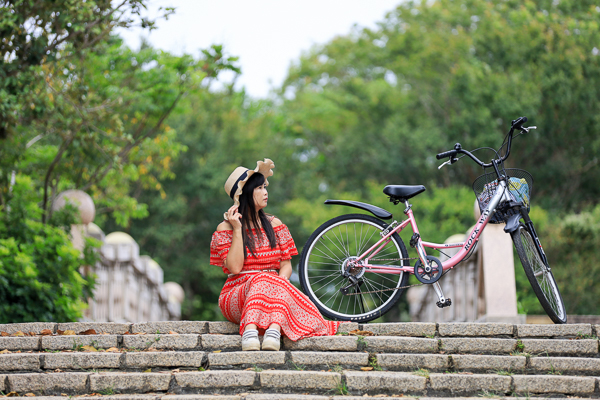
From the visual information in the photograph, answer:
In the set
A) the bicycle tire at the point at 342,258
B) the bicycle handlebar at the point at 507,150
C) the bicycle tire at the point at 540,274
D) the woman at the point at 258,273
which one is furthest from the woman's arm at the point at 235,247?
the bicycle tire at the point at 540,274

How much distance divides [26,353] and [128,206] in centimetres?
877

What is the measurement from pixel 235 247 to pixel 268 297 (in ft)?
1.60

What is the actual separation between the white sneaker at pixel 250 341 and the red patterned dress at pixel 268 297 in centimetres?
9

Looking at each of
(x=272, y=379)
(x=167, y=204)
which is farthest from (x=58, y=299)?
(x=167, y=204)

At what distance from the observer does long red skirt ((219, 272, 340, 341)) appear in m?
4.80

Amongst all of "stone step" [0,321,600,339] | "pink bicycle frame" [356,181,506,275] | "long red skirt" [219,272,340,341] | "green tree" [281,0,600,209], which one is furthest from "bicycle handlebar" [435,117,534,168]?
"green tree" [281,0,600,209]

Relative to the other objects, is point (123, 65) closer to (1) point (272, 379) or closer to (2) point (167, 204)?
(1) point (272, 379)

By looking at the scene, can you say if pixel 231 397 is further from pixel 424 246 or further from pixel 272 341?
pixel 424 246

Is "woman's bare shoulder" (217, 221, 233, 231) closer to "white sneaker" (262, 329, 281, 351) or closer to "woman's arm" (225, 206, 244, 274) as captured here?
"woman's arm" (225, 206, 244, 274)

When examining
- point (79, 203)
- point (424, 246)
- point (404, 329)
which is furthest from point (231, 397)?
point (79, 203)

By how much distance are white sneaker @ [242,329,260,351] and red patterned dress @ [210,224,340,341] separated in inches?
3.4

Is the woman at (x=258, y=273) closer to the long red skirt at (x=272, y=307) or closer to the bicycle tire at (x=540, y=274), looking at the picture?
the long red skirt at (x=272, y=307)

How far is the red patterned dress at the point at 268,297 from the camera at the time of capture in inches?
190

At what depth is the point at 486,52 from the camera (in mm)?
22641
